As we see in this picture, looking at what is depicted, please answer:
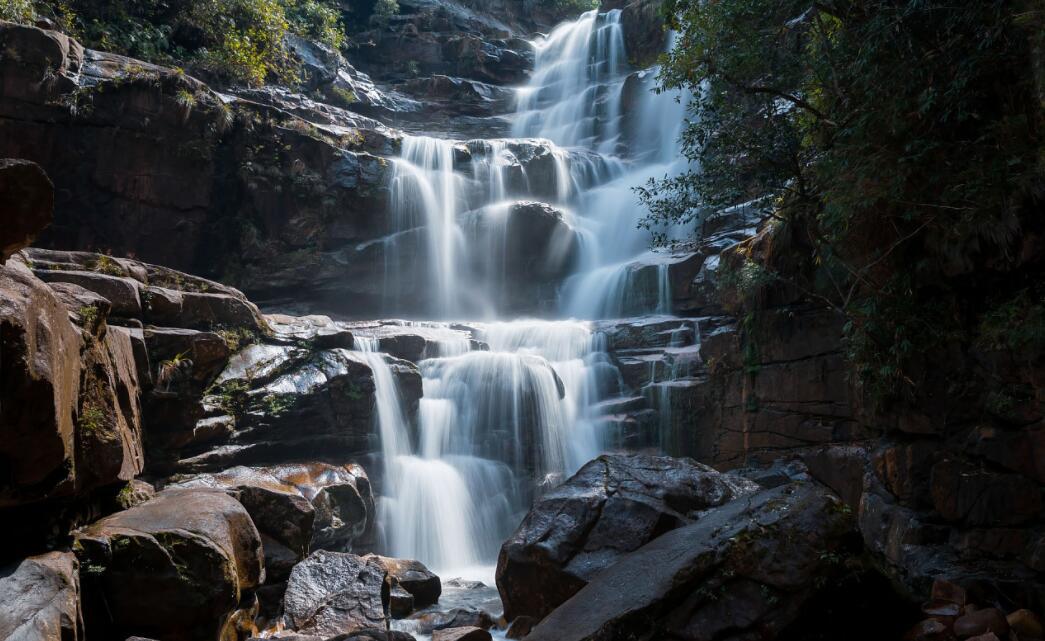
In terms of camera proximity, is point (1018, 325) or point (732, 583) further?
point (1018, 325)

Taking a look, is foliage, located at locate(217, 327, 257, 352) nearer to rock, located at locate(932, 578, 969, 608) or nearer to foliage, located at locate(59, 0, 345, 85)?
rock, located at locate(932, 578, 969, 608)

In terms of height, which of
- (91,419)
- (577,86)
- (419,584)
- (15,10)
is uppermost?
(577,86)

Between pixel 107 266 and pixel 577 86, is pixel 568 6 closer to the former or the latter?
pixel 577 86

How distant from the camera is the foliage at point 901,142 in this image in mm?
5570

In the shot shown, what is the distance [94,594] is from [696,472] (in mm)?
6064

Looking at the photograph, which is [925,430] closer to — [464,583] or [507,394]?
[464,583]

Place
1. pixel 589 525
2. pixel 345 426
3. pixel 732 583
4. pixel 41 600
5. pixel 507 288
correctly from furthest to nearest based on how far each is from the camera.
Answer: pixel 507 288
pixel 345 426
pixel 589 525
pixel 732 583
pixel 41 600

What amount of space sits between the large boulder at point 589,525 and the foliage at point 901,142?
8.01 ft

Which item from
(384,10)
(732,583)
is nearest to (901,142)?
(732,583)

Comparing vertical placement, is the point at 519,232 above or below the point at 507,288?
above

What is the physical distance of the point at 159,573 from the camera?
520 cm

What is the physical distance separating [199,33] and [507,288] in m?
12.1

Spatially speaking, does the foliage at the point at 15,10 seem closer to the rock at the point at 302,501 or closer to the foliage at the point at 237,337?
the foliage at the point at 237,337

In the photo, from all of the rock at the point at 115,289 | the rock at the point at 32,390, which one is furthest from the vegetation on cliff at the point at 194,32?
the rock at the point at 32,390
